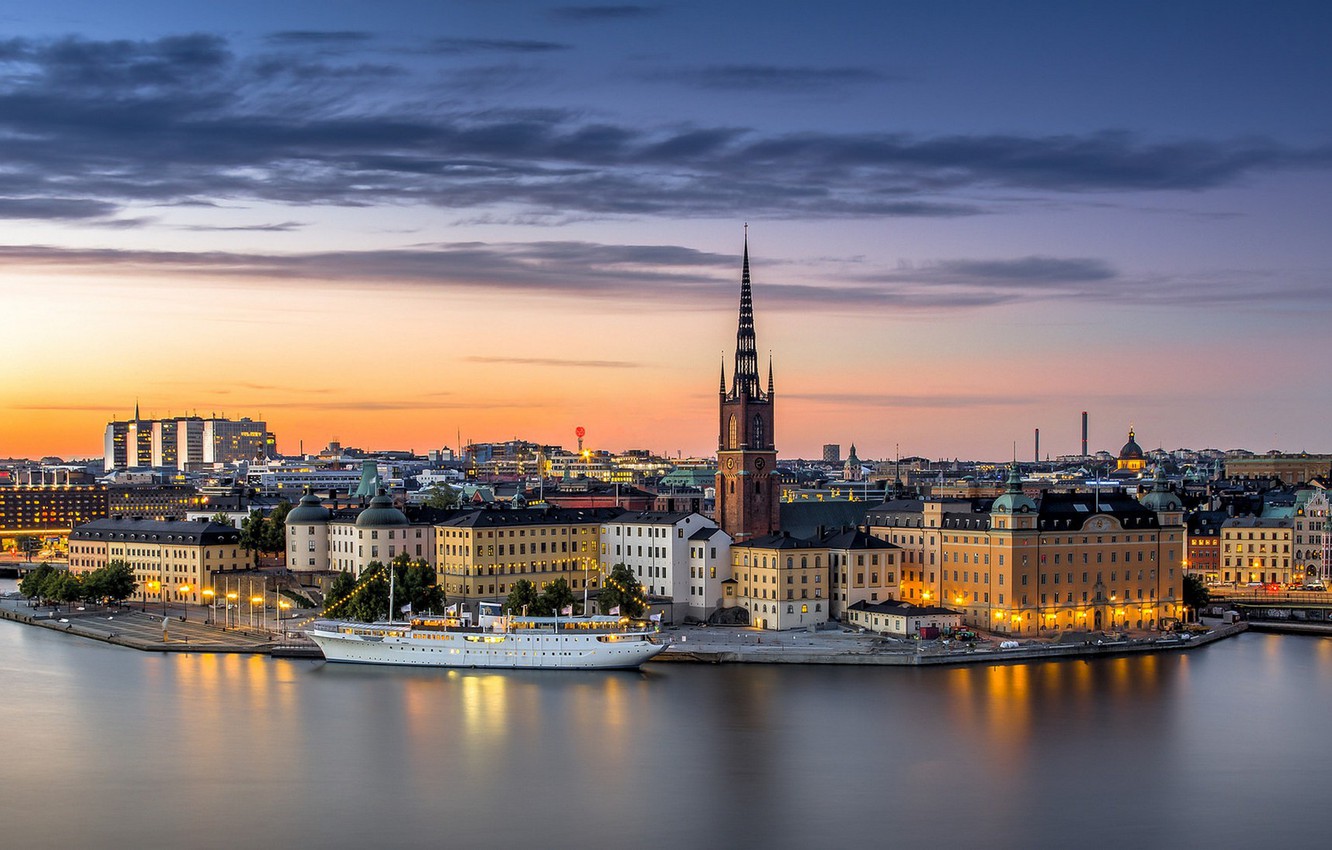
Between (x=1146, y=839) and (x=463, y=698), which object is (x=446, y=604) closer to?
(x=463, y=698)

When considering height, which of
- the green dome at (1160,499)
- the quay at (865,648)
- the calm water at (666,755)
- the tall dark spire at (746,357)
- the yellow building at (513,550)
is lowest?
the calm water at (666,755)

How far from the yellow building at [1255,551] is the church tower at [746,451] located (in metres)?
19.4

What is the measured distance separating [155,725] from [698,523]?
1901cm

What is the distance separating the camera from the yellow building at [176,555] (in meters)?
58.2

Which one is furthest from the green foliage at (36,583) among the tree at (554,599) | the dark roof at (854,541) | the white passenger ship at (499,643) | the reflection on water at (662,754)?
the dark roof at (854,541)

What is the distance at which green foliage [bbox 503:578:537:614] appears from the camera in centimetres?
4603

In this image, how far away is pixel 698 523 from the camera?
5031 cm

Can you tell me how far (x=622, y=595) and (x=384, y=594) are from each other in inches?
250

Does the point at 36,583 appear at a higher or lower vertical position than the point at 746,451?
lower

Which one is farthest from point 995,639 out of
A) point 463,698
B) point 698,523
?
point 463,698

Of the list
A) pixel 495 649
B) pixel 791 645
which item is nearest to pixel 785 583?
pixel 791 645

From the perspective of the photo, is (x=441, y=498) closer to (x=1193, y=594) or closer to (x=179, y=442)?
(x=1193, y=594)

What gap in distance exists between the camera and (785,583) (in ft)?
157

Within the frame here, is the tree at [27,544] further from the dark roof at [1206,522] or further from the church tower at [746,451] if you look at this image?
the dark roof at [1206,522]
